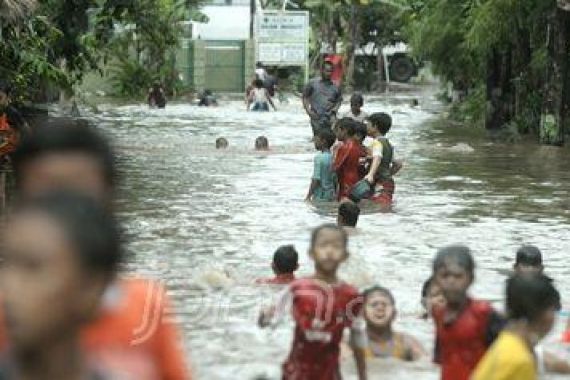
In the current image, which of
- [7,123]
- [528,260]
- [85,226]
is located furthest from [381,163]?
[85,226]

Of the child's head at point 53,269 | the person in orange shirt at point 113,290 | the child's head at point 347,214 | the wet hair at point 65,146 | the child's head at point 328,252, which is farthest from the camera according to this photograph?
the child's head at point 347,214

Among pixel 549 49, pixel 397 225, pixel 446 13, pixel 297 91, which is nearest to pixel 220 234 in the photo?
pixel 397 225

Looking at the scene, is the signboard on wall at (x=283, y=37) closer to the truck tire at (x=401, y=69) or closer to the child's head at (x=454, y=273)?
the truck tire at (x=401, y=69)

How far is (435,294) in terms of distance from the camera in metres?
5.90

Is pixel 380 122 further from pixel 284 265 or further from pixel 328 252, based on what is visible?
pixel 328 252

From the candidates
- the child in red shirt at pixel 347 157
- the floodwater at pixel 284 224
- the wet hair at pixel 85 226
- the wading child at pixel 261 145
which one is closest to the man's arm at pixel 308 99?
the floodwater at pixel 284 224

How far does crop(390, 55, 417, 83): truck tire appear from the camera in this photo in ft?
194

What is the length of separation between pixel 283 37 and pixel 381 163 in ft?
105

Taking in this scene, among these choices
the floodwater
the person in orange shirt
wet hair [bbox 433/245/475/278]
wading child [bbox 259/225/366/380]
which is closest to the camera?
the person in orange shirt

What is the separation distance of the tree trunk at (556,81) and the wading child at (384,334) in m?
15.3

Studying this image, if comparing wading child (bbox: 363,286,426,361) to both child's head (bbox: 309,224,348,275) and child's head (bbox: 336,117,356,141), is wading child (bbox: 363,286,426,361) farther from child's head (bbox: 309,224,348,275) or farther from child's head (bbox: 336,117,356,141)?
child's head (bbox: 336,117,356,141)

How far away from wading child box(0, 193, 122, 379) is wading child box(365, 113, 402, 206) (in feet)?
36.1

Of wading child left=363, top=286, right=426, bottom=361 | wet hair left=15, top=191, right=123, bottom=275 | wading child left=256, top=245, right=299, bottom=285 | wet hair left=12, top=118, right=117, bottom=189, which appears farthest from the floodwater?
wet hair left=15, top=191, right=123, bottom=275

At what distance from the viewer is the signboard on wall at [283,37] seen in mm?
44031
